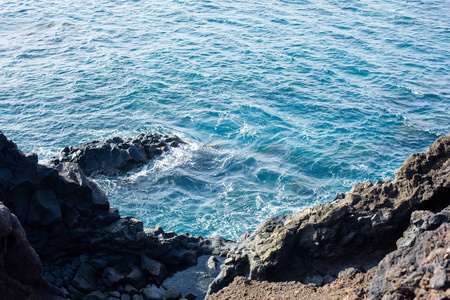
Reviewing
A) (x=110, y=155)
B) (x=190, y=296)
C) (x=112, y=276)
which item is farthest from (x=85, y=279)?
(x=110, y=155)

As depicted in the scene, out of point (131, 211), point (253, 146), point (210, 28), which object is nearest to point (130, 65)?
point (210, 28)

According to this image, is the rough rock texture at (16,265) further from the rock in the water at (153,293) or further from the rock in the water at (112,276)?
the rock in the water at (153,293)

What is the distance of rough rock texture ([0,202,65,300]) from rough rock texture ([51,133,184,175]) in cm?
1696

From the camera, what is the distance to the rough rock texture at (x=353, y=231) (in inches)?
→ 761

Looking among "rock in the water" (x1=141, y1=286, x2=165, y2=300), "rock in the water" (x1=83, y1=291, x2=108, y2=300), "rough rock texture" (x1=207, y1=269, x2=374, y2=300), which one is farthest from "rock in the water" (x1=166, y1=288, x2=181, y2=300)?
"rock in the water" (x1=83, y1=291, x2=108, y2=300)

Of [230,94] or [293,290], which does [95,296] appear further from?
[230,94]

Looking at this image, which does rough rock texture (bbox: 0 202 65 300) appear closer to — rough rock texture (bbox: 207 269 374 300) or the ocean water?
rough rock texture (bbox: 207 269 374 300)

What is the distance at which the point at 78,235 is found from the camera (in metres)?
21.1

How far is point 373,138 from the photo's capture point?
38281 mm

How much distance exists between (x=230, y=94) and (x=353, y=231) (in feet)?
90.1

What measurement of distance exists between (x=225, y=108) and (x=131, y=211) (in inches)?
678

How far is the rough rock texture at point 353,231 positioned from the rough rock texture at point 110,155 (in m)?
14.8

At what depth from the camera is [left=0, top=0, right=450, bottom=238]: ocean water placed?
105 ft

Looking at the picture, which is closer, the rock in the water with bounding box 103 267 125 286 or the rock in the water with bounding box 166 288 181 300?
the rock in the water with bounding box 166 288 181 300
